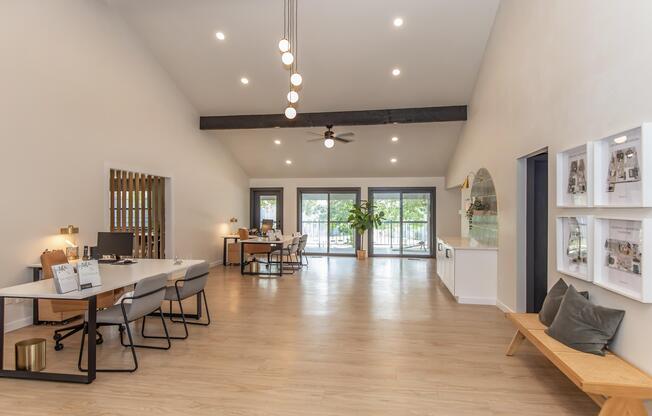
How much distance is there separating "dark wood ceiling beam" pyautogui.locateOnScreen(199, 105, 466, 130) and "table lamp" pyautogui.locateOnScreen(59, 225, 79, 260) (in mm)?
4082

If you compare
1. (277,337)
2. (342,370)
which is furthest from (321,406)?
(277,337)

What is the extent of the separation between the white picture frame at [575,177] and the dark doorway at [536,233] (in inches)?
44.6

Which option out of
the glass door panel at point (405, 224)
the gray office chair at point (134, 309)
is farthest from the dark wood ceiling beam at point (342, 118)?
the gray office chair at point (134, 309)

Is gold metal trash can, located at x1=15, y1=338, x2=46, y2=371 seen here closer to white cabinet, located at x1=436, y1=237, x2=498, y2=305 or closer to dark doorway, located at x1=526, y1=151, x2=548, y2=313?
white cabinet, located at x1=436, y1=237, x2=498, y2=305

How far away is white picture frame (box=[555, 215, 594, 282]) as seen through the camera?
9.45ft

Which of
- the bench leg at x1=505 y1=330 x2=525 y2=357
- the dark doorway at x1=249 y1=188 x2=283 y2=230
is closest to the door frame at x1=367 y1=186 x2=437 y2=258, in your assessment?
the dark doorway at x1=249 y1=188 x2=283 y2=230

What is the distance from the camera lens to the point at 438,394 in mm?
2787

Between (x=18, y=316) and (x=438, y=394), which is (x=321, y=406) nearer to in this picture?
(x=438, y=394)

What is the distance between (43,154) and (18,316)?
1983mm

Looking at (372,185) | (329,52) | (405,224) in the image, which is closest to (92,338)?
(329,52)

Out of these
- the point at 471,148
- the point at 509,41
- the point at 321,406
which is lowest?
the point at 321,406

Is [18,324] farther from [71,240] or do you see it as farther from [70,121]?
[70,121]

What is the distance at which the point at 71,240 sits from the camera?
5.07 metres

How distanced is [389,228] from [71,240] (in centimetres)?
807
